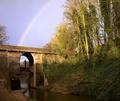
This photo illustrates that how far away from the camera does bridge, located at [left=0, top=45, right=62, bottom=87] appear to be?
4085 centimetres

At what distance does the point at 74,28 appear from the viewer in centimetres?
4588

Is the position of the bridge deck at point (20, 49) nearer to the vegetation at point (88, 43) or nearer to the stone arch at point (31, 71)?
the stone arch at point (31, 71)

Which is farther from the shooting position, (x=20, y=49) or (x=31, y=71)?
(x=31, y=71)

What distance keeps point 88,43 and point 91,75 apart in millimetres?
10885

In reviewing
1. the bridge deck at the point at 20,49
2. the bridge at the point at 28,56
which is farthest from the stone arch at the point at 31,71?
the bridge deck at the point at 20,49

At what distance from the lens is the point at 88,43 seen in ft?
151

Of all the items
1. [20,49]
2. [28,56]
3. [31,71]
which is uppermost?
[20,49]

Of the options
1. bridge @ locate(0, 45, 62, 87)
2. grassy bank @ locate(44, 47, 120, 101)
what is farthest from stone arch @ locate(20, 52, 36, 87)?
grassy bank @ locate(44, 47, 120, 101)

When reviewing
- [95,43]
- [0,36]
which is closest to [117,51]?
[95,43]

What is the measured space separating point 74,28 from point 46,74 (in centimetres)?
897

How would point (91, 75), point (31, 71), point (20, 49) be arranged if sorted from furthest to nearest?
point (31, 71)
point (20, 49)
point (91, 75)

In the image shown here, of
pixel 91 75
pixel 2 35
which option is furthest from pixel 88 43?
pixel 2 35

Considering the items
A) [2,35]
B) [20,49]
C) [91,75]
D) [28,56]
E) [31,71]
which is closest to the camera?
[91,75]

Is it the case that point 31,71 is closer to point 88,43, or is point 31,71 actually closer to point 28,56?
point 28,56
